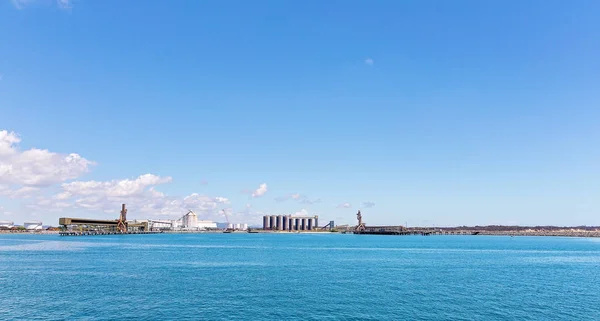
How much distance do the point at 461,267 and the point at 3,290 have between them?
80488mm

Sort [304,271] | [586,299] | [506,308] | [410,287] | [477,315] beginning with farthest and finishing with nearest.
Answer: [304,271] → [410,287] → [586,299] → [506,308] → [477,315]

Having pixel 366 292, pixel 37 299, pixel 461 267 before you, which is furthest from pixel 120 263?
pixel 461 267

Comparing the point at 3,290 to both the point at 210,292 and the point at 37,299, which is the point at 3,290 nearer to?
the point at 37,299

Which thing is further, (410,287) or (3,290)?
(410,287)

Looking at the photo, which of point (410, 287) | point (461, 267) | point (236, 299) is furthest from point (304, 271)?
point (461, 267)

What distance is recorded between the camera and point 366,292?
5500 cm

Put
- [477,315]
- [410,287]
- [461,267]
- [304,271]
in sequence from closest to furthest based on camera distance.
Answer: [477,315]
[410,287]
[304,271]
[461,267]

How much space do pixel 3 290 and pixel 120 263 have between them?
1362 inches

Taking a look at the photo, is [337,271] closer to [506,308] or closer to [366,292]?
[366,292]

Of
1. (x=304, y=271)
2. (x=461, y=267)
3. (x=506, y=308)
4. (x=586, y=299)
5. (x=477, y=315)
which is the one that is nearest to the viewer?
(x=477, y=315)

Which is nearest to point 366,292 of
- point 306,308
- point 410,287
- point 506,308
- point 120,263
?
point 410,287

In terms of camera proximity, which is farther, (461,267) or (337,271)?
(461,267)

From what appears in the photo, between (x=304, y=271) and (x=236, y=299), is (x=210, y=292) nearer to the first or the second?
(x=236, y=299)

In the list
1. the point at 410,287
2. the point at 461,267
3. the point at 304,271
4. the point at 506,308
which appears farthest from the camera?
the point at 461,267
